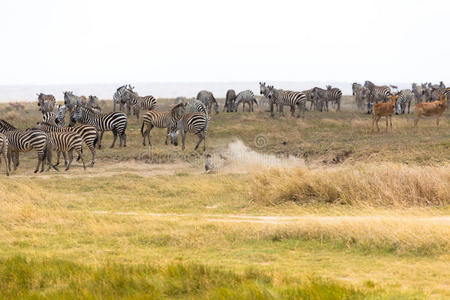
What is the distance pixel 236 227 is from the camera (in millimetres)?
10977

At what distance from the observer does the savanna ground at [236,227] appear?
797 centimetres

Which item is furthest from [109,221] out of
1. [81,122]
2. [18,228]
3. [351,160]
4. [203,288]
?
[81,122]

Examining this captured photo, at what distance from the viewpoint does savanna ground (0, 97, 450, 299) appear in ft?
26.1

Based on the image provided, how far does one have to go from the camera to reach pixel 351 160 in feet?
66.0

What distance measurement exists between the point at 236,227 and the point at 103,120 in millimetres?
16061

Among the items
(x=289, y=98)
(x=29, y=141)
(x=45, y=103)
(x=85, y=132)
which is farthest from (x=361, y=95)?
(x=29, y=141)

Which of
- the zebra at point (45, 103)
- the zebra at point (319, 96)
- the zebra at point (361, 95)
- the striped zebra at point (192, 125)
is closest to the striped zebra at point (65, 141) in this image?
the striped zebra at point (192, 125)

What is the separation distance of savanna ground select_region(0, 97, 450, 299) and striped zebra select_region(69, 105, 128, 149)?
3.34 metres

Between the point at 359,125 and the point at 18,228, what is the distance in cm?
1994

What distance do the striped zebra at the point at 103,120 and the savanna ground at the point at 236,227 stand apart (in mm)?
3336

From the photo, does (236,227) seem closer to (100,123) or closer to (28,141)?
(28,141)

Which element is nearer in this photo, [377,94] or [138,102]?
[138,102]

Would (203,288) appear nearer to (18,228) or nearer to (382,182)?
(18,228)

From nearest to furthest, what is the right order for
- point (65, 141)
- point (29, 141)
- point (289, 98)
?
point (29, 141) < point (65, 141) < point (289, 98)
